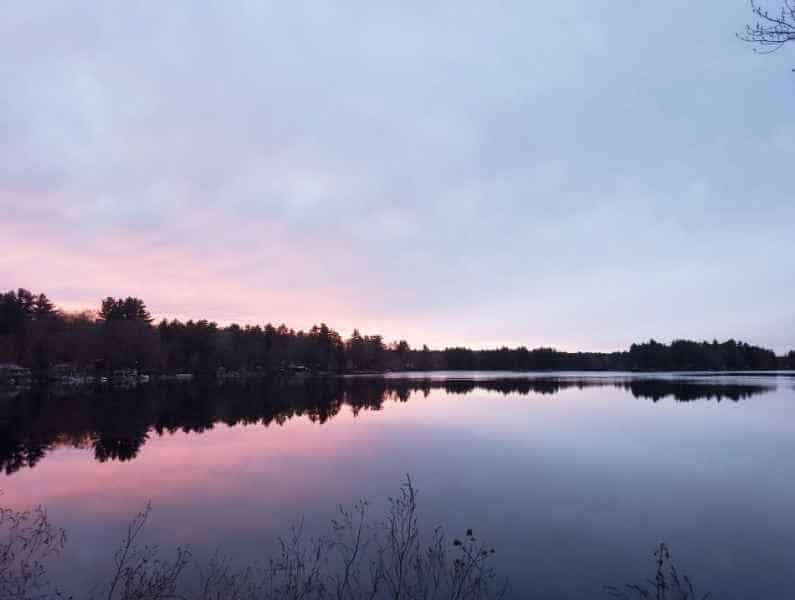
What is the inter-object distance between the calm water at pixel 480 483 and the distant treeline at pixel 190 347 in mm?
57249

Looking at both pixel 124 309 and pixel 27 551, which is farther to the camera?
pixel 124 309

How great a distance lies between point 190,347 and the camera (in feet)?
369

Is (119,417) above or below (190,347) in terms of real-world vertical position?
below

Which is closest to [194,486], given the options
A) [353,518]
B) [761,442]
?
[353,518]

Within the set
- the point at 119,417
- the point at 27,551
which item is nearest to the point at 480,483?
the point at 27,551

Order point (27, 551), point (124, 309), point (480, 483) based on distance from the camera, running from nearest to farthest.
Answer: point (27, 551) → point (480, 483) → point (124, 309)

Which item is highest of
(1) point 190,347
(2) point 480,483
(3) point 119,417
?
(1) point 190,347

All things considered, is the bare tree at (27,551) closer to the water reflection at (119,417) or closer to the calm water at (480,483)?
the calm water at (480,483)

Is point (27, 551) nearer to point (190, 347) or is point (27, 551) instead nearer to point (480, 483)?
point (480, 483)

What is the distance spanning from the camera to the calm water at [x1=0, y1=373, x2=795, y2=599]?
1055 centimetres

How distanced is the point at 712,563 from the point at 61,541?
12800 mm

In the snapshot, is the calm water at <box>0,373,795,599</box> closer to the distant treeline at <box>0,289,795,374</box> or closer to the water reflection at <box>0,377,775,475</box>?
the water reflection at <box>0,377,775,475</box>

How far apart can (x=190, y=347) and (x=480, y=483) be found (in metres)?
106

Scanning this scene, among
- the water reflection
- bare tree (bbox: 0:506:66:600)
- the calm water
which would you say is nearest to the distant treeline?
the water reflection
